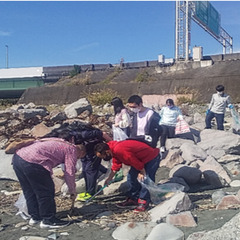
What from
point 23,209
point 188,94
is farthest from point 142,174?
point 188,94

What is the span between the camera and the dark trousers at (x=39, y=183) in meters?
4.40

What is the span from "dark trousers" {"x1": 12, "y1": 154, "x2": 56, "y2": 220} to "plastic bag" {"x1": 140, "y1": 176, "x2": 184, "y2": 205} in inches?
43.5

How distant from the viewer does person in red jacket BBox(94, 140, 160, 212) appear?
4.80m

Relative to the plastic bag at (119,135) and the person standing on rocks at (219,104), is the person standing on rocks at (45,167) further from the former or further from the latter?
the person standing on rocks at (219,104)

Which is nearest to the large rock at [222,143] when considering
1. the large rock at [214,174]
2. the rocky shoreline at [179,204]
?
the rocky shoreline at [179,204]

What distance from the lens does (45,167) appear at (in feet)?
14.5

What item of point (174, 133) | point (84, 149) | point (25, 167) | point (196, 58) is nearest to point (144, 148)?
point (84, 149)

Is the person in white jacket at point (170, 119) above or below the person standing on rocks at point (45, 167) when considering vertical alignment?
above

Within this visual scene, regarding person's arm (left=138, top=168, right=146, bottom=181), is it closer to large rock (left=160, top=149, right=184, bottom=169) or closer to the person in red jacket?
the person in red jacket

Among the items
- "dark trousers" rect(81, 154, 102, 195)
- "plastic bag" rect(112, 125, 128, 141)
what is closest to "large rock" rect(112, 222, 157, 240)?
"dark trousers" rect(81, 154, 102, 195)

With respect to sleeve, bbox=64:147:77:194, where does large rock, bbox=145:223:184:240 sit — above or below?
below

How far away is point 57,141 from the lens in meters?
4.55

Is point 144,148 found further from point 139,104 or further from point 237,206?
point 237,206

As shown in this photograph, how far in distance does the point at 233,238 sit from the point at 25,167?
2378 millimetres
